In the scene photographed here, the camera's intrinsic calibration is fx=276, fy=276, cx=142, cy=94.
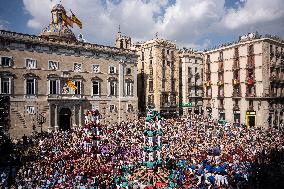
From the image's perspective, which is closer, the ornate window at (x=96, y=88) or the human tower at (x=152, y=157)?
the human tower at (x=152, y=157)

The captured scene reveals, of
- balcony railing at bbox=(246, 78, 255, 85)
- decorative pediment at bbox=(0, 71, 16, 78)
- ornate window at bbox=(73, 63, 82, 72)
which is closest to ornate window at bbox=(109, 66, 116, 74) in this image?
ornate window at bbox=(73, 63, 82, 72)

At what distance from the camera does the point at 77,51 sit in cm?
3969

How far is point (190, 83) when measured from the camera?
57000mm

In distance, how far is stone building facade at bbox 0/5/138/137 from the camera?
3378cm

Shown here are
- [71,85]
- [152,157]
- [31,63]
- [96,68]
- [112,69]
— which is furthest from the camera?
[112,69]

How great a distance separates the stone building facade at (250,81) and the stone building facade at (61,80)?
17.1 meters

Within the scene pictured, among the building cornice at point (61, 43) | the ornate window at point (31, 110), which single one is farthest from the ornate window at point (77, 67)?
the ornate window at point (31, 110)

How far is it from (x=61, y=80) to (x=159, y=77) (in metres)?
20.2

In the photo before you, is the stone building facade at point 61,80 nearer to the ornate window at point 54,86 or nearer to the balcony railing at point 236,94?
the ornate window at point 54,86

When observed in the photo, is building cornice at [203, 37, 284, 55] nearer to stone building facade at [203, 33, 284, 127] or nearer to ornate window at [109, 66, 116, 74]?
stone building facade at [203, 33, 284, 127]

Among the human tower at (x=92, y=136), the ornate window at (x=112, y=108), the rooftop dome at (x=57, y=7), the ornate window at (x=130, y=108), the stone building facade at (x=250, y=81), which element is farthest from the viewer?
the stone building facade at (x=250, y=81)

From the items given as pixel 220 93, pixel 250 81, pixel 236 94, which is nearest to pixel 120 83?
pixel 220 93

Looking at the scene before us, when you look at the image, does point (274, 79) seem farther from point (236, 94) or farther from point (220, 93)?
point (220, 93)

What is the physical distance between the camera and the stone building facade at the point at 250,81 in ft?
148
